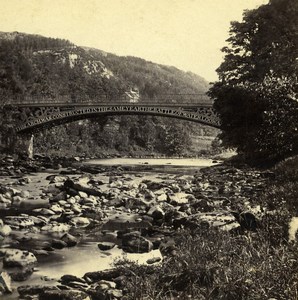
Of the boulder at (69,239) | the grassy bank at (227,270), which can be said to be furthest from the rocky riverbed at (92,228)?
the grassy bank at (227,270)

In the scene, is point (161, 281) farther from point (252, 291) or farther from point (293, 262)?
point (293, 262)

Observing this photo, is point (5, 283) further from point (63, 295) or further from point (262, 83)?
point (262, 83)

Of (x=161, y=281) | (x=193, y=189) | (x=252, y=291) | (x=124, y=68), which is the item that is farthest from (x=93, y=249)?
(x=124, y=68)

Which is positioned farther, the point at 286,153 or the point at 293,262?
the point at 286,153

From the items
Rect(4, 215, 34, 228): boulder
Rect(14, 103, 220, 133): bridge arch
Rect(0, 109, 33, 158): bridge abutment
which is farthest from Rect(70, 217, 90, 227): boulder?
Rect(14, 103, 220, 133): bridge arch

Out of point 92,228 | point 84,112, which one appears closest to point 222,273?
point 92,228
